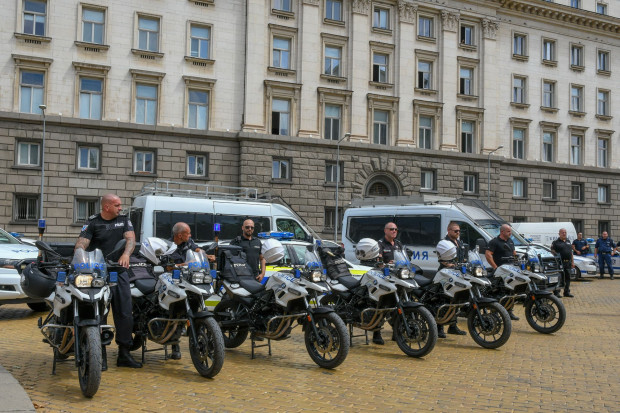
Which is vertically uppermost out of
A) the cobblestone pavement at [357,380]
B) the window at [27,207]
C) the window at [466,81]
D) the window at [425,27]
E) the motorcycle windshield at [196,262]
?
the window at [425,27]

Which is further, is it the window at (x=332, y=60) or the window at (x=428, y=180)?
the window at (x=428, y=180)

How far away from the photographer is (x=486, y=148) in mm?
39125

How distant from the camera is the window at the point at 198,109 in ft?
106

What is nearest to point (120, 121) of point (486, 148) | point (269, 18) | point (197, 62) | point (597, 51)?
point (197, 62)

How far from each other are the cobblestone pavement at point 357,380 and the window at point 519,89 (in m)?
33.1

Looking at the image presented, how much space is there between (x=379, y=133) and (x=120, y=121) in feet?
45.6

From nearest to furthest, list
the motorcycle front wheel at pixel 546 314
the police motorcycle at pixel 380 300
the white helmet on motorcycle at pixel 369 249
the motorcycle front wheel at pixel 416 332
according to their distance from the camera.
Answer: the motorcycle front wheel at pixel 416 332, the police motorcycle at pixel 380 300, the white helmet on motorcycle at pixel 369 249, the motorcycle front wheel at pixel 546 314

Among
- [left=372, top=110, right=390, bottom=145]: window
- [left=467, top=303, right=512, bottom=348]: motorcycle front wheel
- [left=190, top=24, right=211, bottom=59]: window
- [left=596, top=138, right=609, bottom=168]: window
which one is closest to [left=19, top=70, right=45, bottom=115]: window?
[left=190, top=24, right=211, bottom=59]: window

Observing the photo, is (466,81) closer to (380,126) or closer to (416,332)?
(380,126)

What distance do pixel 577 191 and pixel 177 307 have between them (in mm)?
40795

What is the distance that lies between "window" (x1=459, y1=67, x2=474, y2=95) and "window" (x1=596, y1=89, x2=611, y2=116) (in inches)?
433

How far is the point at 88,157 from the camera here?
30469 millimetres

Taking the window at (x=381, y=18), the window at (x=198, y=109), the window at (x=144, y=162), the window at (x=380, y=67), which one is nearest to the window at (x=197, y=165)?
the window at (x=198, y=109)

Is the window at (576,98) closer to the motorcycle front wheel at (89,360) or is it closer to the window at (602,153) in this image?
the window at (602,153)
